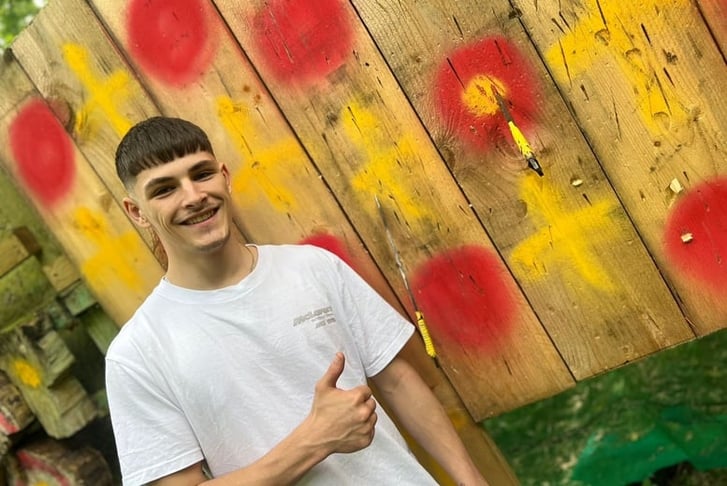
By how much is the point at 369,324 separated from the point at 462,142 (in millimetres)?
481

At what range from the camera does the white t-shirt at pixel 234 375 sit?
4.54ft

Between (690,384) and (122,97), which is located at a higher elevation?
(122,97)

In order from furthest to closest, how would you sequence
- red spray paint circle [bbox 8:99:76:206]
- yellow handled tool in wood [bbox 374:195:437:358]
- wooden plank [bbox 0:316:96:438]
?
wooden plank [bbox 0:316:96:438]
red spray paint circle [bbox 8:99:76:206]
yellow handled tool in wood [bbox 374:195:437:358]

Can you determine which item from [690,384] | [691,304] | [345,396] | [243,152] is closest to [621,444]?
[690,384]

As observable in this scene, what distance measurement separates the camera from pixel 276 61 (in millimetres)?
1610

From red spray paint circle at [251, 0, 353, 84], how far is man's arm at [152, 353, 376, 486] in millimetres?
703

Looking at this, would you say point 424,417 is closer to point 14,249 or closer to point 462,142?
point 462,142

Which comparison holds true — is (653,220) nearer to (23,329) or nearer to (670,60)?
(670,60)

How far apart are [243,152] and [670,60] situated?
3.31 ft

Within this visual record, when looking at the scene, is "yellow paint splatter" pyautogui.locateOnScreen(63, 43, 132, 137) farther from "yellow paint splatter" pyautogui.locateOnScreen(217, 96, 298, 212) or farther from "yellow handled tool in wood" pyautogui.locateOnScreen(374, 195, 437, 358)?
"yellow handled tool in wood" pyautogui.locateOnScreen(374, 195, 437, 358)

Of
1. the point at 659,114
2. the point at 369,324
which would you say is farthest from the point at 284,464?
the point at 659,114

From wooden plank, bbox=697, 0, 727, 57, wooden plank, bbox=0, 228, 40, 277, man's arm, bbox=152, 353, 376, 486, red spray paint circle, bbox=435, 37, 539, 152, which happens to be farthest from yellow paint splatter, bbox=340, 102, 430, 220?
wooden plank, bbox=0, 228, 40, 277

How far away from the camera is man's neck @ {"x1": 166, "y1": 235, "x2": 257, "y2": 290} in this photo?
146 cm

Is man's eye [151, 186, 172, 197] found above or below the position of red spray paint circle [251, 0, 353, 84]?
below
